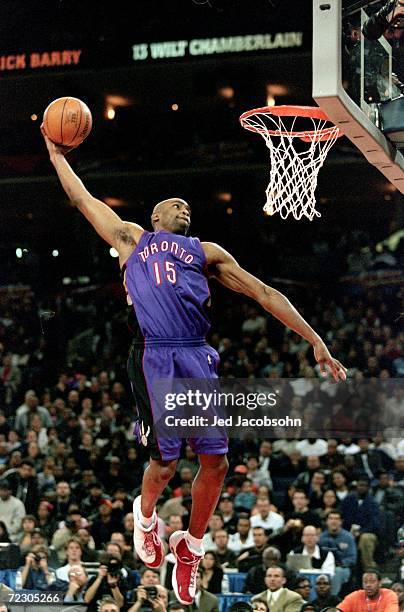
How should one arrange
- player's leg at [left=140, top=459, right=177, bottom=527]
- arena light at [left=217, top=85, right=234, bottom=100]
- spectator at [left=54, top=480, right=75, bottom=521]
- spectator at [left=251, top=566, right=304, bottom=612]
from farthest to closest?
1. spectator at [left=54, top=480, right=75, bottom=521]
2. arena light at [left=217, top=85, right=234, bottom=100]
3. spectator at [left=251, top=566, right=304, bottom=612]
4. player's leg at [left=140, top=459, right=177, bottom=527]

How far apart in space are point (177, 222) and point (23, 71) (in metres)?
3.18

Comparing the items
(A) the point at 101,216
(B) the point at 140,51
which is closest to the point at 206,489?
(A) the point at 101,216

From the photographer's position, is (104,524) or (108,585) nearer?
(108,585)

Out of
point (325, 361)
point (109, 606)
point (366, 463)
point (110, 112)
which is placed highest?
point (110, 112)

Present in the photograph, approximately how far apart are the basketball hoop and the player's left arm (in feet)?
2.95

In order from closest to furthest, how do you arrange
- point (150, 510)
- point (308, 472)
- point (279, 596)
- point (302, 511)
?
1. point (150, 510)
2. point (279, 596)
3. point (302, 511)
4. point (308, 472)

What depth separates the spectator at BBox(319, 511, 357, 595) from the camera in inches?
336

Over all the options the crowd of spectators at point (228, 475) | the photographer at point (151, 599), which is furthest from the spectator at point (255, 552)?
the photographer at point (151, 599)

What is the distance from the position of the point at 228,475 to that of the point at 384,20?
4.62 m

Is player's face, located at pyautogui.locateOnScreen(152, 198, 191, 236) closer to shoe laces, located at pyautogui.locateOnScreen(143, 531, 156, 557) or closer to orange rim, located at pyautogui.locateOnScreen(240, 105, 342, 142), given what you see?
orange rim, located at pyautogui.locateOnScreen(240, 105, 342, 142)

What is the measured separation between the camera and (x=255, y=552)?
8.72 metres

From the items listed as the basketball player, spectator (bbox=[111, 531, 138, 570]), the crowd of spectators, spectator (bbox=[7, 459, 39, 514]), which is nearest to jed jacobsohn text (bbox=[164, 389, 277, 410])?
the basketball player

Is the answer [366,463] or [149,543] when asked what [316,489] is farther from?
[149,543]

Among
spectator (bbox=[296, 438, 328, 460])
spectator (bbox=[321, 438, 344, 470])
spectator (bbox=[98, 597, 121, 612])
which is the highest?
spectator (bbox=[296, 438, 328, 460])
